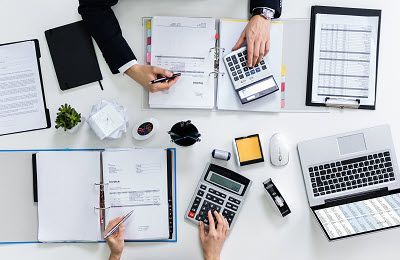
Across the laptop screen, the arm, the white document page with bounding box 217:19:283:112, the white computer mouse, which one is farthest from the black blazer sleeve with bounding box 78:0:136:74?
the laptop screen

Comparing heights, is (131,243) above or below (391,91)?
below

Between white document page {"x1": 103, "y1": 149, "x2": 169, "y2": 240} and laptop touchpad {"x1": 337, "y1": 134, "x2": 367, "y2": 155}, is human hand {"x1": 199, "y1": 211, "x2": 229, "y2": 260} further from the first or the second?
laptop touchpad {"x1": 337, "y1": 134, "x2": 367, "y2": 155}

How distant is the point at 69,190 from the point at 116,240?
0.23 m

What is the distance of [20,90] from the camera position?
160 centimetres

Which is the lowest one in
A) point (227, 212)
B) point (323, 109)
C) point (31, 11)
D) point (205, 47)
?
point (227, 212)

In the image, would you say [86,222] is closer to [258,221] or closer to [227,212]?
[227,212]

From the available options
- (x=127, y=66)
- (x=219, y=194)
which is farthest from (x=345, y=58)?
(x=127, y=66)

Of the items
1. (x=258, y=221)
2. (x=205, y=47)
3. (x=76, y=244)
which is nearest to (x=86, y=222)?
(x=76, y=244)

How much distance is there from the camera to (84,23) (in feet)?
5.25

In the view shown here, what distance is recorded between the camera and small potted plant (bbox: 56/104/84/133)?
1525 mm

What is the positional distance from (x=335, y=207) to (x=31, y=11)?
1204 mm

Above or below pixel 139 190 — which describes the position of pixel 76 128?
above

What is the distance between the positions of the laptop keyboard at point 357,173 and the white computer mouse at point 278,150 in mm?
140

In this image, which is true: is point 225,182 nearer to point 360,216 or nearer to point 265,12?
point 360,216
